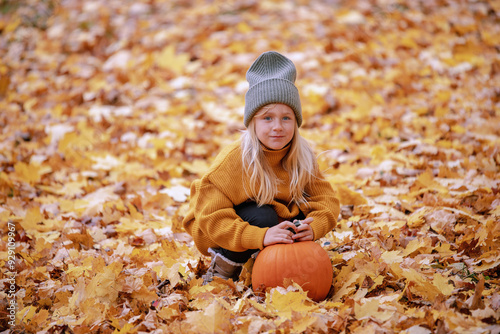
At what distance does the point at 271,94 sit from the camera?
2471mm

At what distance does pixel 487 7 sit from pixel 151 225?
648 cm

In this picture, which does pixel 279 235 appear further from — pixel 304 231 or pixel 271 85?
pixel 271 85

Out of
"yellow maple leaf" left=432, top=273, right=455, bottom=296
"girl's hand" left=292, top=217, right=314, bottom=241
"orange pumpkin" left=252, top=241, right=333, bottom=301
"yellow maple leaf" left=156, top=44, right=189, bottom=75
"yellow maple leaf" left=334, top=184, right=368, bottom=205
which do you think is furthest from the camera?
"yellow maple leaf" left=156, top=44, right=189, bottom=75

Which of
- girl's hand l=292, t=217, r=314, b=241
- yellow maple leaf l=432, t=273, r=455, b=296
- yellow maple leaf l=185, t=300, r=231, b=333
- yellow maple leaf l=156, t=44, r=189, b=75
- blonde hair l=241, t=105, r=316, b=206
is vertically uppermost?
blonde hair l=241, t=105, r=316, b=206

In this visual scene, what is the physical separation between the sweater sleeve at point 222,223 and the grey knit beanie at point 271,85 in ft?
1.54

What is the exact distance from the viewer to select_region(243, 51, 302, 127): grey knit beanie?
2480 millimetres

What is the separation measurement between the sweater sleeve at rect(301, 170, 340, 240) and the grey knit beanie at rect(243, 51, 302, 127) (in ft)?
1.36

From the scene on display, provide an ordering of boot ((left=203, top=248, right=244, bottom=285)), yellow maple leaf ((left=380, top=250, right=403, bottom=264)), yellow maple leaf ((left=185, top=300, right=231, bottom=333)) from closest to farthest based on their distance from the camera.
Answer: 1. yellow maple leaf ((left=185, top=300, right=231, bottom=333))
2. yellow maple leaf ((left=380, top=250, right=403, bottom=264))
3. boot ((left=203, top=248, right=244, bottom=285))

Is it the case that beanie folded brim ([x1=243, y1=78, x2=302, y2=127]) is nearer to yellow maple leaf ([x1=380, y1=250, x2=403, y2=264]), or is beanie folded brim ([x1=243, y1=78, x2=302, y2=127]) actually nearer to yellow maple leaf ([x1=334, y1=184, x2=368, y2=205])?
yellow maple leaf ([x1=380, y1=250, x2=403, y2=264])

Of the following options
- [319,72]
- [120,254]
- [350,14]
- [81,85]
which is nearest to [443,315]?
[120,254]

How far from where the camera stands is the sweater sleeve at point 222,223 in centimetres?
242

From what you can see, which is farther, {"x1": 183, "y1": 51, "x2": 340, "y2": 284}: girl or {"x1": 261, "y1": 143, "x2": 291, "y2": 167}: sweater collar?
{"x1": 261, "y1": 143, "x2": 291, "y2": 167}: sweater collar

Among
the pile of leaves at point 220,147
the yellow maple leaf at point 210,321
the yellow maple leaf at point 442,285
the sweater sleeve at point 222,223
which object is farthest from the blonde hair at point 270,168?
the yellow maple leaf at point 442,285

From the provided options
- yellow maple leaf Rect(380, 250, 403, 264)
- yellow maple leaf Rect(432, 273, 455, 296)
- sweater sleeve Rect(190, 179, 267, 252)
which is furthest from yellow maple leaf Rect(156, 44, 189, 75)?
yellow maple leaf Rect(432, 273, 455, 296)
